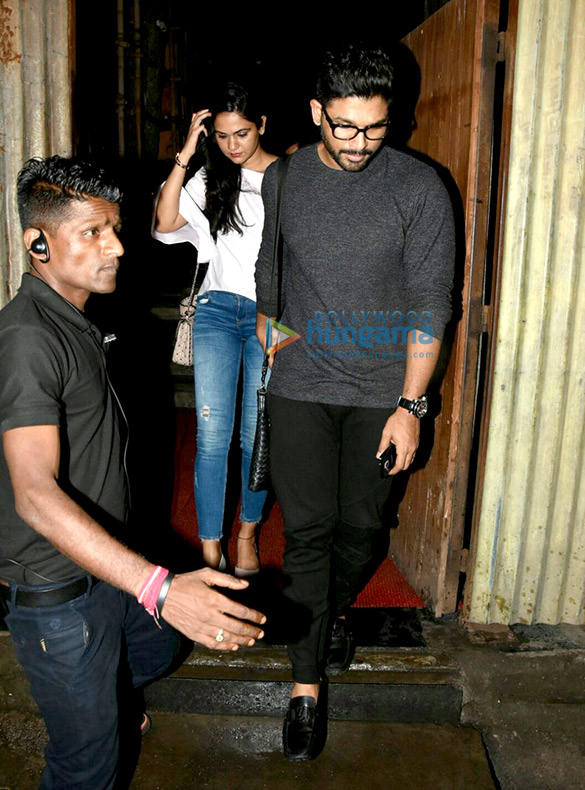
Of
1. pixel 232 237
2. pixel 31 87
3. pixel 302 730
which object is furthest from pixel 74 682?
pixel 31 87

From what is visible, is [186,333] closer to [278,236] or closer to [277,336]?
[277,336]

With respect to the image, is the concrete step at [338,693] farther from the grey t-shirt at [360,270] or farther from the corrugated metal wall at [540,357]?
the grey t-shirt at [360,270]

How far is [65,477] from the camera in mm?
2148

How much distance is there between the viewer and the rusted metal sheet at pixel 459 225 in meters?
2.84

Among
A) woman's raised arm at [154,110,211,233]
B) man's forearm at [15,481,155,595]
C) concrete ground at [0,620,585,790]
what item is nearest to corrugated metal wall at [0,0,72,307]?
woman's raised arm at [154,110,211,233]

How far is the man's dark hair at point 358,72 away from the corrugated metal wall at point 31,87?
1.18 meters

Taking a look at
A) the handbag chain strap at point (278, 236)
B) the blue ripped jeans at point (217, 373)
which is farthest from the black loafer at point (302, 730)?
the handbag chain strap at point (278, 236)

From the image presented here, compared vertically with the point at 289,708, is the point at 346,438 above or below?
above

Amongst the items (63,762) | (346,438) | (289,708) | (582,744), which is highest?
(346,438)

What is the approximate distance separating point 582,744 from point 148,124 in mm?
9241

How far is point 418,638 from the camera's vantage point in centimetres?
320

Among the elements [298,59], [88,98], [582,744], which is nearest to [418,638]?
[582,744]

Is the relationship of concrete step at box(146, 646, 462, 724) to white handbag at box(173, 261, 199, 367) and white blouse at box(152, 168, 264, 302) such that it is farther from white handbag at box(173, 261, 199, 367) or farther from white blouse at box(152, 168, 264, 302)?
white blouse at box(152, 168, 264, 302)

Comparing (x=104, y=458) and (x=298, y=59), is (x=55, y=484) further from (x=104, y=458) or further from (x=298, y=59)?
(x=298, y=59)
